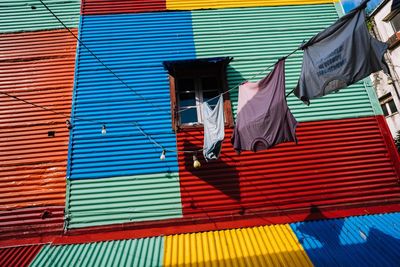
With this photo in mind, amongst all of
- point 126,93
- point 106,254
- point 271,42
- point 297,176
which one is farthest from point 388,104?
point 106,254

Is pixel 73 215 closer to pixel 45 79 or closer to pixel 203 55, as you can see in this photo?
pixel 45 79

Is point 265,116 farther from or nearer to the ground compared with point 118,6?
nearer to the ground

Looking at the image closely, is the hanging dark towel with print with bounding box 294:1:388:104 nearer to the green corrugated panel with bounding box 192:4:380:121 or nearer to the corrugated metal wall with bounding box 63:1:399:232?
the corrugated metal wall with bounding box 63:1:399:232

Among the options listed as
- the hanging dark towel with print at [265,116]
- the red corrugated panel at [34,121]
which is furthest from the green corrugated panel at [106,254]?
the hanging dark towel with print at [265,116]

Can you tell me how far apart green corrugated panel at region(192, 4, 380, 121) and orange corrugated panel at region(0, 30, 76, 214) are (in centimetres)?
508

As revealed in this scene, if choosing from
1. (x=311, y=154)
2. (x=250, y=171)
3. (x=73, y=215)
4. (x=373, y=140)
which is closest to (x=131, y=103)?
(x=73, y=215)

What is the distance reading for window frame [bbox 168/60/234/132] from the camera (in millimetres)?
8398

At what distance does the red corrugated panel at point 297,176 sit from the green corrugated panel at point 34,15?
655 cm

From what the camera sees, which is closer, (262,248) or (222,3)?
(262,248)

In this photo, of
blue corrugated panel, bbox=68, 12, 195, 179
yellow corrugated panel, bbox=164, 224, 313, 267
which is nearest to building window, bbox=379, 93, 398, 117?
blue corrugated panel, bbox=68, 12, 195, 179

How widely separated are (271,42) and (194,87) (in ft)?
11.1

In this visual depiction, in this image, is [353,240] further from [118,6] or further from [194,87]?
[118,6]

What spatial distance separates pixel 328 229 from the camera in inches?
273

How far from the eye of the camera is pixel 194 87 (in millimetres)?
9117
